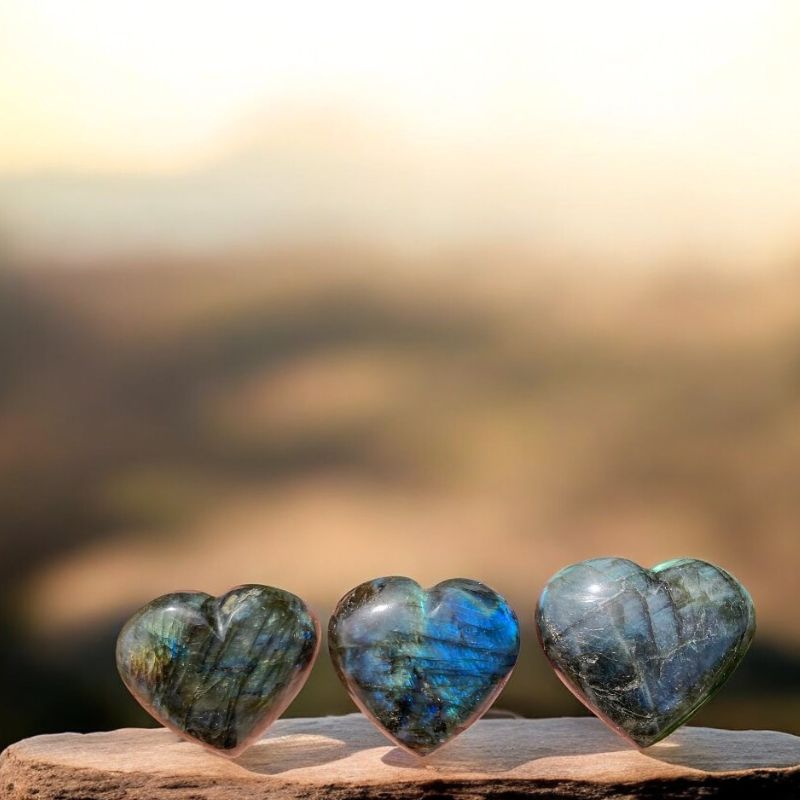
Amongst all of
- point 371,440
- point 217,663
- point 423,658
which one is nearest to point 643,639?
point 423,658

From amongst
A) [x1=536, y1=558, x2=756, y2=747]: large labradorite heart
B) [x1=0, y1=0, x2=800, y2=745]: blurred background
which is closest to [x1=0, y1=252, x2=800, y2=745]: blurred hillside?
[x1=0, y1=0, x2=800, y2=745]: blurred background

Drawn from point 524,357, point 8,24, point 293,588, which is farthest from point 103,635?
point 8,24

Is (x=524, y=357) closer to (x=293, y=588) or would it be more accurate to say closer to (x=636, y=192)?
(x=636, y=192)

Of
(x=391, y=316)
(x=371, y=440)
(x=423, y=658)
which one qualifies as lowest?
(x=423, y=658)

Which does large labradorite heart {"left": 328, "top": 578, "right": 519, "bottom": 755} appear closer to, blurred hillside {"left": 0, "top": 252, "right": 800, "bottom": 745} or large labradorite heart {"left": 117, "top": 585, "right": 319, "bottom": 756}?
large labradorite heart {"left": 117, "top": 585, "right": 319, "bottom": 756}

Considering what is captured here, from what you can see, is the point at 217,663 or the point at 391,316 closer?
the point at 217,663

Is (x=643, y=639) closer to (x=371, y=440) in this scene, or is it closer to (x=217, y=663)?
(x=217, y=663)
